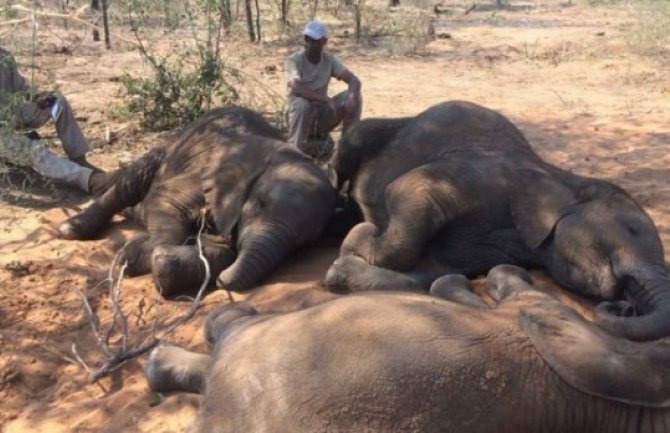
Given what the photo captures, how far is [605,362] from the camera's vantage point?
323cm

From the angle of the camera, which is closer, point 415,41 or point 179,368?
point 179,368

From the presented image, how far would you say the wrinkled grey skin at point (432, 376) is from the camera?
310cm

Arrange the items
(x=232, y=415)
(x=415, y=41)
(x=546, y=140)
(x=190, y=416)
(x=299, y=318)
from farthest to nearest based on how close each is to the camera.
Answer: (x=415, y=41)
(x=546, y=140)
(x=190, y=416)
(x=299, y=318)
(x=232, y=415)

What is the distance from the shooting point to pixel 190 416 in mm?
3982

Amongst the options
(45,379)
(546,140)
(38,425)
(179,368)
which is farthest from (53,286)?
(546,140)

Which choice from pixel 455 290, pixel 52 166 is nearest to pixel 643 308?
pixel 455 290

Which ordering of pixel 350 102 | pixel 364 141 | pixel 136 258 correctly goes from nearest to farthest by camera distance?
pixel 136 258 < pixel 364 141 < pixel 350 102

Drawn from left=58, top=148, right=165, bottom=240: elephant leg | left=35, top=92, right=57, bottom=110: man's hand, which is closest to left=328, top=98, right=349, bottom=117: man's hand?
left=58, top=148, right=165, bottom=240: elephant leg

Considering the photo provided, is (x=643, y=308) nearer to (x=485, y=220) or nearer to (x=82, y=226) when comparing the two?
(x=485, y=220)

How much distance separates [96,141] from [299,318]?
6.47 meters

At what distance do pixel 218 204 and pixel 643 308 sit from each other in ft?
10.5

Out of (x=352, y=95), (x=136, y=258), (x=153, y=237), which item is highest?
(x=352, y=95)

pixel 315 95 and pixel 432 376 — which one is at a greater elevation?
pixel 315 95

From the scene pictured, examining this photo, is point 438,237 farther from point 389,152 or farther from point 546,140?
point 546,140
